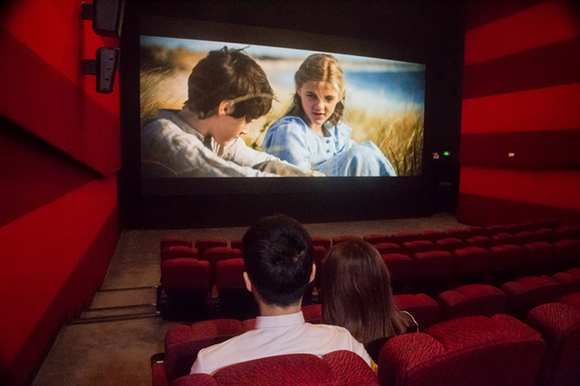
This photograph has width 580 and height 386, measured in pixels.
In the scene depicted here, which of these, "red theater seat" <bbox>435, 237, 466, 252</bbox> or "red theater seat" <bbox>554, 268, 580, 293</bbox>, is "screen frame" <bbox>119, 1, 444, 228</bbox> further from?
"red theater seat" <bbox>554, 268, 580, 293</bbox>

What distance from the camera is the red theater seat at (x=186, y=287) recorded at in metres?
2.89

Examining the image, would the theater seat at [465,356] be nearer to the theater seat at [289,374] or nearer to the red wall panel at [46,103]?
the theater seat at [289,374]

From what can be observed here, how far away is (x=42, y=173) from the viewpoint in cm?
257

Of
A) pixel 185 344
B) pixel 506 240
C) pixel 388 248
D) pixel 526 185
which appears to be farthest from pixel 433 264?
pixel 526 185

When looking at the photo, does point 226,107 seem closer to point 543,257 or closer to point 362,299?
point 543,257

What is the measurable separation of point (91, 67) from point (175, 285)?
6.95 ft

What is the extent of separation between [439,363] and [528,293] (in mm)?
1627

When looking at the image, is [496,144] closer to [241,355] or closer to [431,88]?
[431,88]

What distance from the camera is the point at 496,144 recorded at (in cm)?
780

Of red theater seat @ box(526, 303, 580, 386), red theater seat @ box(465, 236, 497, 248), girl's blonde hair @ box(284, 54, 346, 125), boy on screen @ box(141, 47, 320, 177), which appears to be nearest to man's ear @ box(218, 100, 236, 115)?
boy on screen @ box(141, 47, 320, 177)

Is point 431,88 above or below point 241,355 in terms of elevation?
above

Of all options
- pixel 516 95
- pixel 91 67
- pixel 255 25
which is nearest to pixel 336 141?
pixel 255 25

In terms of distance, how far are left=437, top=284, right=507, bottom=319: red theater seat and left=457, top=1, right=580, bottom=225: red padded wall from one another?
19.3 feet

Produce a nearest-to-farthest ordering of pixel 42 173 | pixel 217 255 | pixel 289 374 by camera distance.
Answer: pixel 289 374 → pixel 42 173 → pixel 217 255
